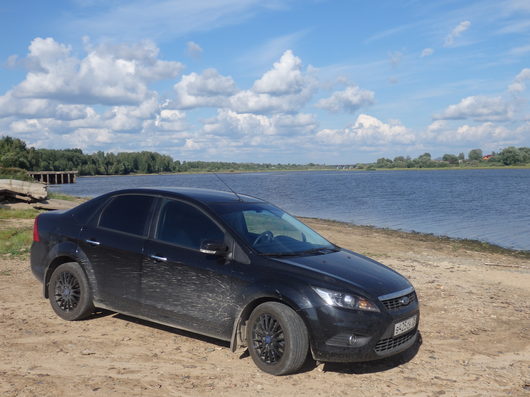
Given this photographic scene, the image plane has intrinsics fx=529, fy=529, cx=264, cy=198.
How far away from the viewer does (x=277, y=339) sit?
16.3ft

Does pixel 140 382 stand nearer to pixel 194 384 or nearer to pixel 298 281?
pixel 194 384

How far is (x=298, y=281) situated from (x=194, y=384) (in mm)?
1313

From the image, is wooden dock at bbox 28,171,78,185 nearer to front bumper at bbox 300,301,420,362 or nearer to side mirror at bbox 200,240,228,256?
side mirror at bbox 200,240,228,256

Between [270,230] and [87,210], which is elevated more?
[87,210]

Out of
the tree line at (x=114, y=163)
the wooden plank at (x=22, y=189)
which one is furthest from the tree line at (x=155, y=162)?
the wooden plank at (x=22, y=189)

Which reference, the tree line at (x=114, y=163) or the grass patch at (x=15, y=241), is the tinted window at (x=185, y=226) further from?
the tree line at (x=114, y=163)

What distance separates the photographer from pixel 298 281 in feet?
16.2

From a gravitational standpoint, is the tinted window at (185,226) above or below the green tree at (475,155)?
below

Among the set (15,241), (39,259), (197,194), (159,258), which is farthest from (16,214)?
(159,258)

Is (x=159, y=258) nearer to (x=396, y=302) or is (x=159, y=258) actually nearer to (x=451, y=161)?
(x=396, y=302)

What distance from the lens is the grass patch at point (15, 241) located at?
11.6 metres

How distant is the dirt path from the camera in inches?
184

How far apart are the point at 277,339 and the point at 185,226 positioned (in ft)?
5.36

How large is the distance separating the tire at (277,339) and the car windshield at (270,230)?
0.65 metres
